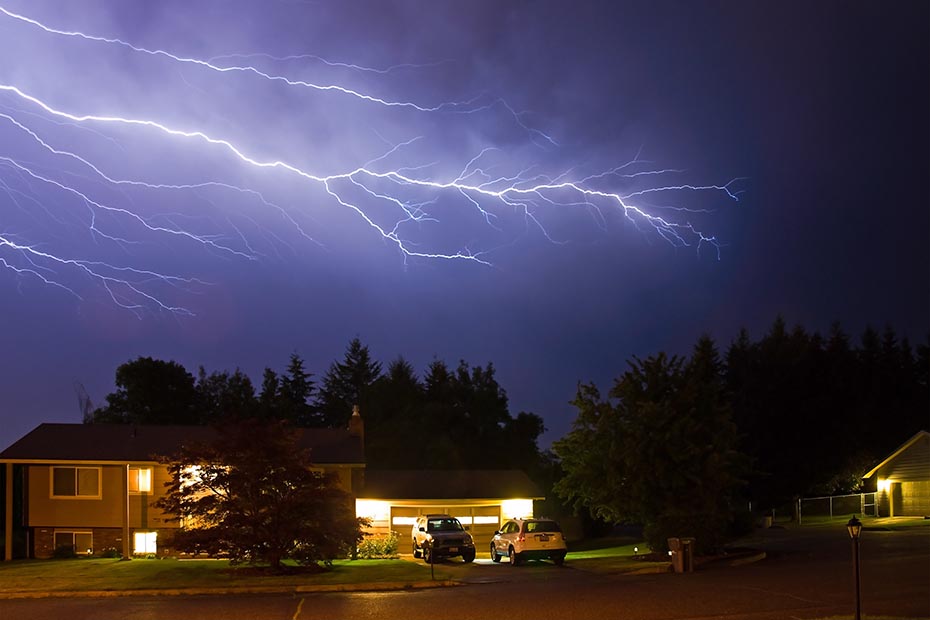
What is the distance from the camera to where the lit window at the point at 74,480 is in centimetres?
3219

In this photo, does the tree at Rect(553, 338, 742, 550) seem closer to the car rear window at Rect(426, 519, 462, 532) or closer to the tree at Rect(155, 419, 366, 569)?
the car rear window at Rect(426, 519, 462, 532)

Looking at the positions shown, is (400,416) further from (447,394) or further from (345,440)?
(345,440)

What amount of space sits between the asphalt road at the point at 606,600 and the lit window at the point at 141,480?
12962 mm

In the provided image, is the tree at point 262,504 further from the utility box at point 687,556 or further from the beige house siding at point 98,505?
the utility box at point 687,556

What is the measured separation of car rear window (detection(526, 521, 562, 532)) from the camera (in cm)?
2862

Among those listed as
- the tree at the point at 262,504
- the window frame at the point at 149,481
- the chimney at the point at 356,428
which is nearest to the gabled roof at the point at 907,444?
the chimney at the point at 356,428

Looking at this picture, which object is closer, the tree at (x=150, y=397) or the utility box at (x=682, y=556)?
the utility box at (x=682, y=556)

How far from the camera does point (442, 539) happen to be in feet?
98.3

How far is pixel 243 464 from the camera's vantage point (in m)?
24.5

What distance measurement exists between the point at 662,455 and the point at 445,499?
46.6ft

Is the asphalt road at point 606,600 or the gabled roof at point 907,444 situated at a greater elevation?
the gabled roof at point 907,444

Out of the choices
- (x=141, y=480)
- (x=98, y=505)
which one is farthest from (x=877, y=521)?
(x=98, y=505)

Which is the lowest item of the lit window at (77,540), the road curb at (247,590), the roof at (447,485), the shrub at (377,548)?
the shrub at (377,548)

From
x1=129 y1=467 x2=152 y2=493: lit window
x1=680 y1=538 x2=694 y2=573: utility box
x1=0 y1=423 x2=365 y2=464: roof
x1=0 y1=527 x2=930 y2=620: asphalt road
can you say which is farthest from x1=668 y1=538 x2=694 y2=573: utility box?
x1=129 y1=467 x2=152 y2=493: lit window
